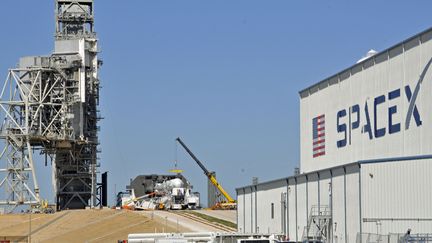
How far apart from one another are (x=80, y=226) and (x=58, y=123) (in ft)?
83.1

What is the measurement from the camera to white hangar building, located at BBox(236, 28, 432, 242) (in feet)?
147

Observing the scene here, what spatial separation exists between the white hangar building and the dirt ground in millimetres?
15824

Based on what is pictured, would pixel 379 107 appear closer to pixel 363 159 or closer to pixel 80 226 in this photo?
pixel 363 159

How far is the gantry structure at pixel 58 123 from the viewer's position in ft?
369

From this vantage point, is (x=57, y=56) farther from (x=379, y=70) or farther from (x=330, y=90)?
(x=379, y=70)

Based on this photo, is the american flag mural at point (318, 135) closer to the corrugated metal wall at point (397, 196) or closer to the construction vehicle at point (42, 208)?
the corrugated metal wall at point (397, 196)

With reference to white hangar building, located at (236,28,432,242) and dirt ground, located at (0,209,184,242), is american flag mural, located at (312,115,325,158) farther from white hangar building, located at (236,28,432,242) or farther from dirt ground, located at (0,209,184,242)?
dirt ground, located at (0,209,184,242)

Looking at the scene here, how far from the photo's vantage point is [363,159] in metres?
56.4

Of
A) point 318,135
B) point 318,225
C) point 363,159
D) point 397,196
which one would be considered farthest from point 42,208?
point 397,196

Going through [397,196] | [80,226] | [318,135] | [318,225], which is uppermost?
[318,135]

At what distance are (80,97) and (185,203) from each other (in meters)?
21.6

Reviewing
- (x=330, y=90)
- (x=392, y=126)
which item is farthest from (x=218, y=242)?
(x=330, y=90)

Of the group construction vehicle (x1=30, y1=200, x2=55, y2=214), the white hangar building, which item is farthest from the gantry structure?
the white hangar building

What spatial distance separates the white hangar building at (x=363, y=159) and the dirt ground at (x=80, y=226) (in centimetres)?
1582
